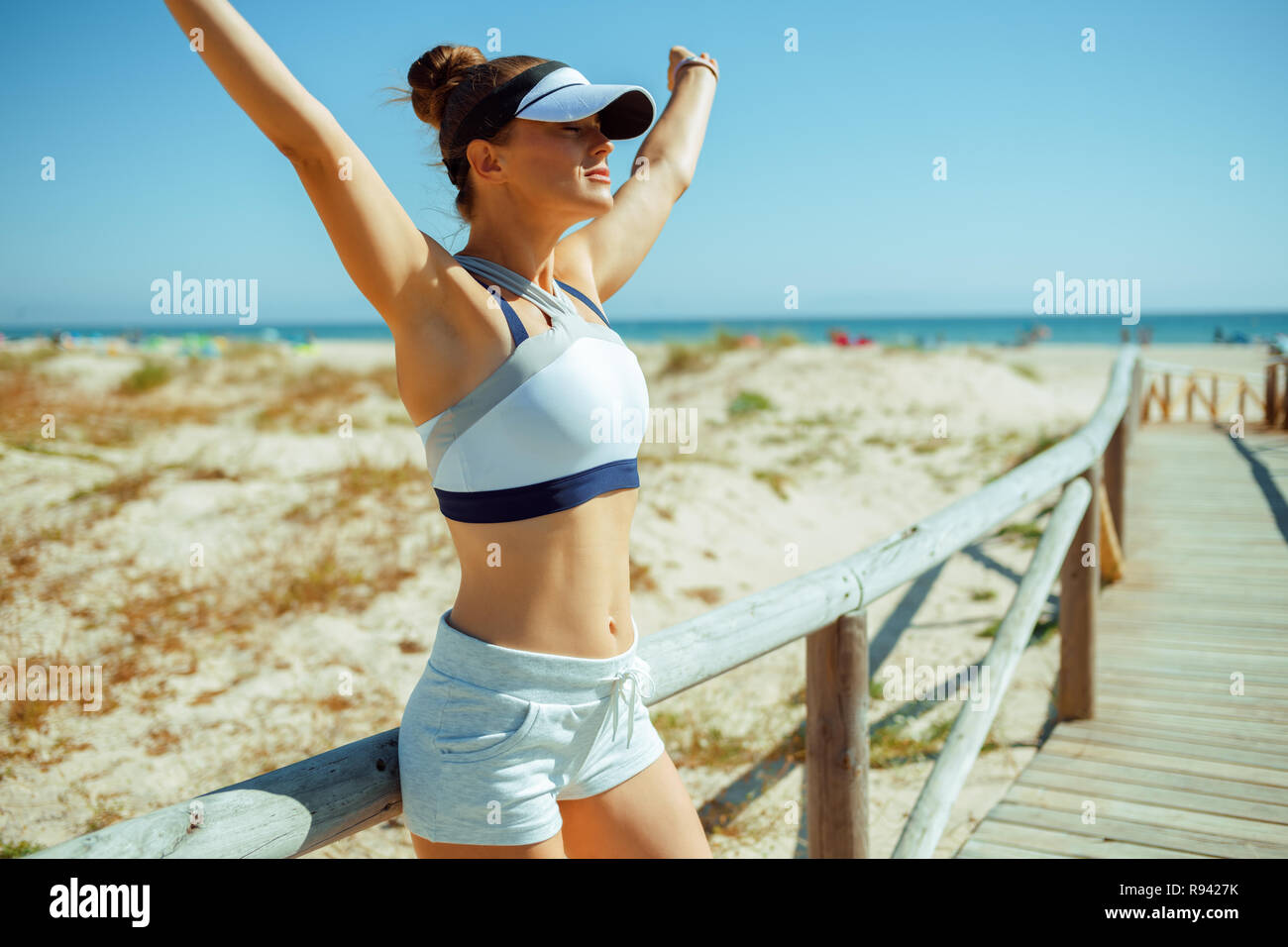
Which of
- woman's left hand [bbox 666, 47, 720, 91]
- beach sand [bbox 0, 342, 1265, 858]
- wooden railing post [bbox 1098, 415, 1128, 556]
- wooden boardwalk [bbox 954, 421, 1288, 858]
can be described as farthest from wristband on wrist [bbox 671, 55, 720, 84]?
wooden railing post [bbox 1098, 415, 1128, 556]

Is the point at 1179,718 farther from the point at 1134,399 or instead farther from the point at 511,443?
the point at 1134,399

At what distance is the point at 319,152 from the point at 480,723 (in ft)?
2.82

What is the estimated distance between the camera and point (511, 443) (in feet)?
4.46

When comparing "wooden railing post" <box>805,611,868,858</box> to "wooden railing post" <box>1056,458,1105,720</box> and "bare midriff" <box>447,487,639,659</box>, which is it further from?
"wooden railing post" <box>1056,458,1105,720</box>

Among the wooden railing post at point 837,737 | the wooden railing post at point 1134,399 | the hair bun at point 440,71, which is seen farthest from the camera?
the wooden railing post at point 1134,399

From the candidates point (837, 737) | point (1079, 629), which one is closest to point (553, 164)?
point (837, 737)

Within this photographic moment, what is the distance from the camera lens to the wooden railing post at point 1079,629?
4000 mm

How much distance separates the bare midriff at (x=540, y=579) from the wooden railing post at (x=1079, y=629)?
323cm

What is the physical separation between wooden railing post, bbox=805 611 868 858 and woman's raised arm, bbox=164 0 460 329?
1.59m

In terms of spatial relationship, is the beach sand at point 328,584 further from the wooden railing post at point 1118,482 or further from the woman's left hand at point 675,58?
the woman's left hand at point 675,58

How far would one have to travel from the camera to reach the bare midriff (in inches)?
56.1

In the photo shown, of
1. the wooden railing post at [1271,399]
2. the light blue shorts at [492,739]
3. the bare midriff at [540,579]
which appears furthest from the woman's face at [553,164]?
the wooden railing post at [1271,399]
